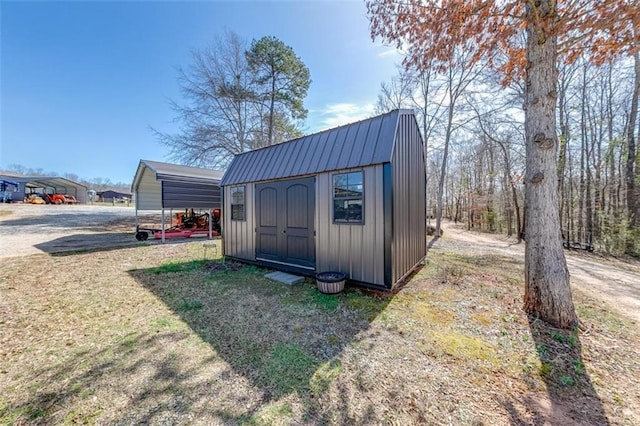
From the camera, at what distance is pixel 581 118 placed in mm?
12781

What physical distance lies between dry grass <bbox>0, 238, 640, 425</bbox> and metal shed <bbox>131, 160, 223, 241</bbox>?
18.1ft

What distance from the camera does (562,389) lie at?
2.29m

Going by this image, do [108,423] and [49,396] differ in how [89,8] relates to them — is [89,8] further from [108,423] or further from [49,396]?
[108,423]

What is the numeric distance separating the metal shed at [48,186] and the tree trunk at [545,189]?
4268cm

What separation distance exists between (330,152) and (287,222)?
1.94m

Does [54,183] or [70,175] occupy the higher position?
[70,175]

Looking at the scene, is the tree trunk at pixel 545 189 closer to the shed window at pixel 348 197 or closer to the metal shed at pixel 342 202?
the metal shed at pixel 342 202

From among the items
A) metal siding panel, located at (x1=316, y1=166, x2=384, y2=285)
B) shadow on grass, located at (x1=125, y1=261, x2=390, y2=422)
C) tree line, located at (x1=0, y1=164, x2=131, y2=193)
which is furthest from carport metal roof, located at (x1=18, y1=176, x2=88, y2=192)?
metal siding panel, located at (x1=316, y1=166, x2=384, y2=285)

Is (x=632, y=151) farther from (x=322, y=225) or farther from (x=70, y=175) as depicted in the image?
(x=70, y=175)

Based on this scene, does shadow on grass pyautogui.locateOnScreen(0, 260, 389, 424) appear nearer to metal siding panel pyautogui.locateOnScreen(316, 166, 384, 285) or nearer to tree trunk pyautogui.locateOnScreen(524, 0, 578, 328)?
metal siding panel pyautogui.locateOnScreen(316, 166, 384, 285)

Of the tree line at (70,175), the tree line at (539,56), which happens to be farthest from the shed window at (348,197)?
the tree line at (70,175)

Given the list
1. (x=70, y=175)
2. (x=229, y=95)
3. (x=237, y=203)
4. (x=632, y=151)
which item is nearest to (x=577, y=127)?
(x=632, y=151)

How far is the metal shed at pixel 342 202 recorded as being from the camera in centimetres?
430

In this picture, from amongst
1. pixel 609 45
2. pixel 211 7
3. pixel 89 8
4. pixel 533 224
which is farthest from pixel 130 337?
pixel 211 7
